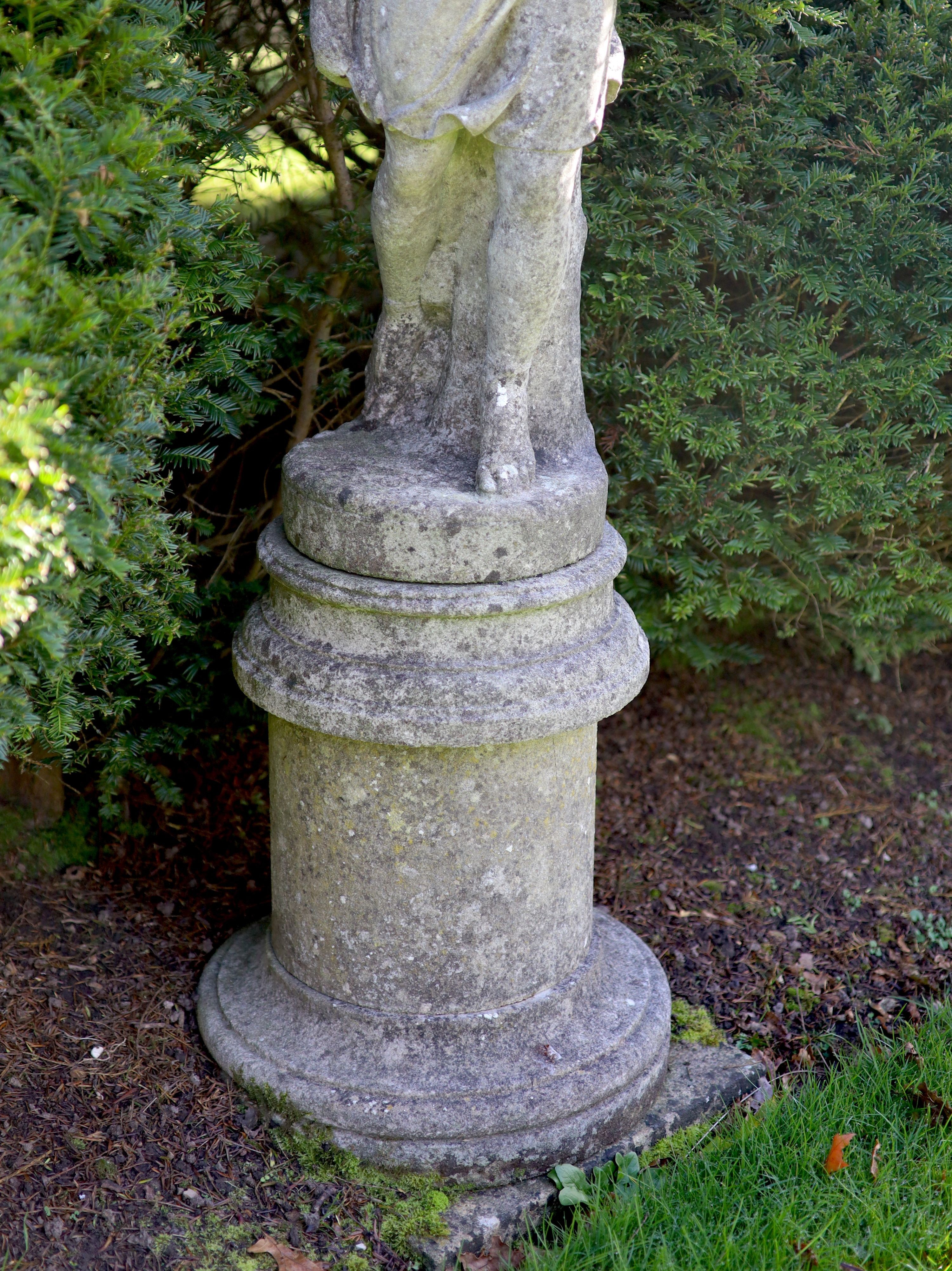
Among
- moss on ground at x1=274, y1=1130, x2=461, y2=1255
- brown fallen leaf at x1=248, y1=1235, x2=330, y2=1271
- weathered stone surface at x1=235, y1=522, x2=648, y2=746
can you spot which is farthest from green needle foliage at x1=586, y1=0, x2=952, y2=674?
brown fallen leaf at x1=248, y1=1235, x2=330, y2=1271

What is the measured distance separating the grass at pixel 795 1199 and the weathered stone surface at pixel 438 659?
1039 mm

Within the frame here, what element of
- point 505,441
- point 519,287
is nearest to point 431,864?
point 505,441

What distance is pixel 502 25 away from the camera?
230cm

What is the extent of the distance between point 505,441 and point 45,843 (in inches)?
77.1

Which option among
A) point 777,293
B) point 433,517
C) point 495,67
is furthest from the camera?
point 777,293

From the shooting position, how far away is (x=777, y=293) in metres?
3.54

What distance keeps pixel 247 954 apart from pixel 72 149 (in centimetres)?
198

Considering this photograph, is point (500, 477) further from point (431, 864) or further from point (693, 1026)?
point (693, 1026)

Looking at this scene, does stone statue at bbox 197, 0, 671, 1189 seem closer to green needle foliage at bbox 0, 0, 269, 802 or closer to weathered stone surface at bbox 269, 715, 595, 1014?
weathered stone surface at bbox 269, 715, 595, 1014

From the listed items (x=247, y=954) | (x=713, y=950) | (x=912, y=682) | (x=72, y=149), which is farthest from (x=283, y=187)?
(x=912, y=682)

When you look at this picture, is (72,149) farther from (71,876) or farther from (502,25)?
(71,876)

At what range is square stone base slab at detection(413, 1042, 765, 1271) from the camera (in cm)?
256

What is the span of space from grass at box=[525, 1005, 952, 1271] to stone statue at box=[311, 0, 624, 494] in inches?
60.8

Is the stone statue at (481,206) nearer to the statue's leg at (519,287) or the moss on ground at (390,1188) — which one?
the statue's leg at (519,287)
